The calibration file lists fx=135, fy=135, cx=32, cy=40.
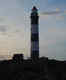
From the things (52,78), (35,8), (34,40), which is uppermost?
(35,8)

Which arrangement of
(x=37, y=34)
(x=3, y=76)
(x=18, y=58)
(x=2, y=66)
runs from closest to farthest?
(x=3, y=76) → (x=2, y=66) → (x=18, y=58) → (x=37, y=34)

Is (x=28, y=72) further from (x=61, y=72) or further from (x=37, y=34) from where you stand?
(x=37, y=34)

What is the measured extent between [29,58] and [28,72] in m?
14.4

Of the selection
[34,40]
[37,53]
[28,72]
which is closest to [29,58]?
[37,53]

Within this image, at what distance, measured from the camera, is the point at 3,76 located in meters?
23.6

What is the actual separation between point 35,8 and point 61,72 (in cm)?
2470

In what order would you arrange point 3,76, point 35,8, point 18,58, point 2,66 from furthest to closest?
point 35,8, point 18,58, point 2,66, point 3,76

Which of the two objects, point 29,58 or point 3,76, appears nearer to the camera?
point 3,76

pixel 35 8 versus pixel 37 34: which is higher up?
pixel 35 8

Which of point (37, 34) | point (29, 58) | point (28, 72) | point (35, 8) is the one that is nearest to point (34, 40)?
point (37, 34)

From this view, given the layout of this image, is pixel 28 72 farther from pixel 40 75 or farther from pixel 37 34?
pixel 37 34

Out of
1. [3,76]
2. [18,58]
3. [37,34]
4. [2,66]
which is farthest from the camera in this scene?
[37,34]

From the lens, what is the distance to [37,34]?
39625mm

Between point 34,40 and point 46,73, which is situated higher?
point 34,40
